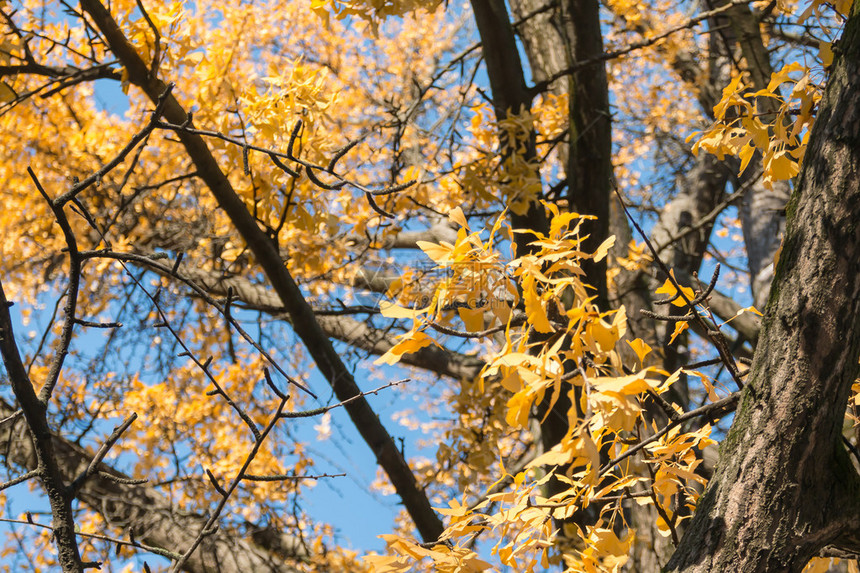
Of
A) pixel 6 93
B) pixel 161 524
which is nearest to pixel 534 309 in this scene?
pixel 6 93

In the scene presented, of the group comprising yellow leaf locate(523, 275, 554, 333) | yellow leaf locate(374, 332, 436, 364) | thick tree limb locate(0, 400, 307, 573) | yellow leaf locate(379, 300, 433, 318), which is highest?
thick tree limb locate(0, 400, 307, 573)

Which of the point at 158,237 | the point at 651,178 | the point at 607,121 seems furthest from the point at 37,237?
the point at 651,178

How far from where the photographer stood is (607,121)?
302cm

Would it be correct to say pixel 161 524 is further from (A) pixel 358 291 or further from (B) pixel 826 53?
(B) pixel 826 53

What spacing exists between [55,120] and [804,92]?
14.5 ft

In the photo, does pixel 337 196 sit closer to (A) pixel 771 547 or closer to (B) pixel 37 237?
(B) pixel 37 237

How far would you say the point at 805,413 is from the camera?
116 centimetres

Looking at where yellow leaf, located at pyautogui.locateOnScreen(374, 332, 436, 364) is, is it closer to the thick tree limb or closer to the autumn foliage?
the autumn foliage

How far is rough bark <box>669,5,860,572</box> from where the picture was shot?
1.15 m

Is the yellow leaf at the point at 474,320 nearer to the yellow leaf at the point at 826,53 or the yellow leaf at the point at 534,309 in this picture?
the yellow leaf at the point at 534,309

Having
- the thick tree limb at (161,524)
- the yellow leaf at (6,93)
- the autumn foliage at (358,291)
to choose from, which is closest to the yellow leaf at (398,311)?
the autumn foliage at (358,291)

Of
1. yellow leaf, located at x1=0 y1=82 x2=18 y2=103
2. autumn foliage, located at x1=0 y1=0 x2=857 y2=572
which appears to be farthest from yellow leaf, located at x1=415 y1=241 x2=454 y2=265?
yellow leaf, located at x1=0 y1=82 x2=18 y2=103

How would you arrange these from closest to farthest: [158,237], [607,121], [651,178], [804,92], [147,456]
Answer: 1. [804,92]
2. [607,121]
3. [147,456]
4. [158,237]
5. [651,178]

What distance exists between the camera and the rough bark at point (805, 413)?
1.15 meters
